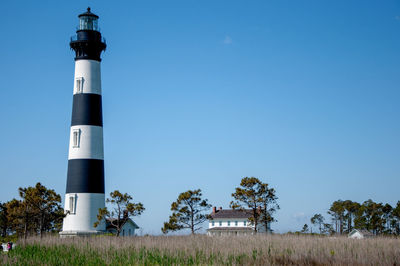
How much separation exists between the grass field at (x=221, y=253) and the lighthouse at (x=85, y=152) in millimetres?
13158

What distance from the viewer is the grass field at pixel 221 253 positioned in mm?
17141

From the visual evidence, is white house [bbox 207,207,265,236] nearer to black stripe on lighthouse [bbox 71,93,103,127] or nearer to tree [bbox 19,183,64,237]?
tree [bbox 19,183,64,237]

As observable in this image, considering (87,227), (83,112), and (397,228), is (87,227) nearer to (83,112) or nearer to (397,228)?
(83,112)

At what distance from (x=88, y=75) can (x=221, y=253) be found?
78.2 feet

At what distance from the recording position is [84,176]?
37188 mm

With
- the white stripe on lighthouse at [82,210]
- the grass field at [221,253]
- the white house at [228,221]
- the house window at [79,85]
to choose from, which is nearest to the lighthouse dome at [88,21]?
the house window at [79,85]

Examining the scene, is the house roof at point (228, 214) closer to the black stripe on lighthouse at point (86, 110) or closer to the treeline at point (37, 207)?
the treeline at point (37, 207)

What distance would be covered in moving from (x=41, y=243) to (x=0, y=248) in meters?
2.46

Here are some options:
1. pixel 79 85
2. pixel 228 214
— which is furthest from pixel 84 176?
pixel 228 214

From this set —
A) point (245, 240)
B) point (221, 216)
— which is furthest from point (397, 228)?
point (245, 240)

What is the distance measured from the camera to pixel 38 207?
44.2 meters

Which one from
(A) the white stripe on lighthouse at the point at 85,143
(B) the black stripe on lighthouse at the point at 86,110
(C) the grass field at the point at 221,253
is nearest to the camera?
(C) the grass field at the point at 221,253

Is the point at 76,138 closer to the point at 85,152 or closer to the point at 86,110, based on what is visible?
the point at 85,152

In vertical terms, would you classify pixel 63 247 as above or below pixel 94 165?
below
